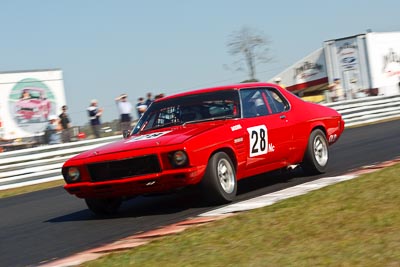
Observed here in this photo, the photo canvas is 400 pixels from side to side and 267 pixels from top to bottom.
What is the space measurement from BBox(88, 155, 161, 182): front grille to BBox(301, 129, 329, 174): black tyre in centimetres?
277

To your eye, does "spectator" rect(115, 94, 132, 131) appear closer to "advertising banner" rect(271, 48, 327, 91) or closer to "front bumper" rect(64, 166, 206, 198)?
"front bumper" rect(64, 166, 206, 198)

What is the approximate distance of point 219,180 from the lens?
765cm

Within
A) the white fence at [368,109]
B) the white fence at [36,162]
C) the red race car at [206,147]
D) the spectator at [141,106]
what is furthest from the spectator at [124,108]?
the red race car at [206,147]

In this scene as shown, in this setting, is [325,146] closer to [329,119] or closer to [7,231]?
[329,119]

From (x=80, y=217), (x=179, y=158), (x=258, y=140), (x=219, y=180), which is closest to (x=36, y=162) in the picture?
(x=80, y=217)

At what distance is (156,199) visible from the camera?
922 cm

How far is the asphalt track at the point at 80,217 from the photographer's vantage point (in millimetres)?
6480

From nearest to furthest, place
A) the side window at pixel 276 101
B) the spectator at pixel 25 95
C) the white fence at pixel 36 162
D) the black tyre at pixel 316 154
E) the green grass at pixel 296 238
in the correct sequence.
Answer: the green grass at pixel 296 238, the side window at pixel 276 101, the black tyre at pixel 316 154, the white fence at pixel 36 162, the spectator at pixel 25 95

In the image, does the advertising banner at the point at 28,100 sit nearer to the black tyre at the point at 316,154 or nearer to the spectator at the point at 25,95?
the spectator at the point at 25,95

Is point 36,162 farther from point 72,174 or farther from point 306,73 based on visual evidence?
point 306,73

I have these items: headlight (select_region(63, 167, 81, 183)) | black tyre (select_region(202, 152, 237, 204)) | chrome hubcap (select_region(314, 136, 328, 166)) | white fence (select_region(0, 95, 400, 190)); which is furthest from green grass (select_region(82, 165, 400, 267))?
white fence (select_region(0, 95, 400, 190))

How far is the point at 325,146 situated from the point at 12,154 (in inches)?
283

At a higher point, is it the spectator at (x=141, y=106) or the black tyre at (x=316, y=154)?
the spectator at (x=141, y=106)

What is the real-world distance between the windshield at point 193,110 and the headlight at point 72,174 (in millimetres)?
1233
